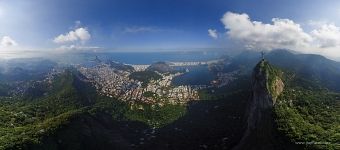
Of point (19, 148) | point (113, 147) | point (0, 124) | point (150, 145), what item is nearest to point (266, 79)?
point (150, 145)

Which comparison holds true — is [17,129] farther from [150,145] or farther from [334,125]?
[334,125]

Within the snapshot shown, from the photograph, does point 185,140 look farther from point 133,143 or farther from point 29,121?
point 29,121

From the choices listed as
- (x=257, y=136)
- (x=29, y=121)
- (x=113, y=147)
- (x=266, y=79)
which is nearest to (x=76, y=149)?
(x=113, y=147)

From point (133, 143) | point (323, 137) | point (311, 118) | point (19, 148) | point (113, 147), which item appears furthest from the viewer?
point (133, 143)

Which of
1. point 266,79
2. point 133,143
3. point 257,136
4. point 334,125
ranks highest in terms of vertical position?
point 266,79

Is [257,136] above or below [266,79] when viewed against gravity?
below

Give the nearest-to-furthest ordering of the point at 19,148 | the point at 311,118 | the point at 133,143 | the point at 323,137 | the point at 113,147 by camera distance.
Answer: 1. the point at 323,137
2. the point at 19,148
3. the point at 311,118
4. the point at 113,147
5. the point at 133,143

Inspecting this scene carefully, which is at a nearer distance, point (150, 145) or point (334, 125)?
point (334, 125)
